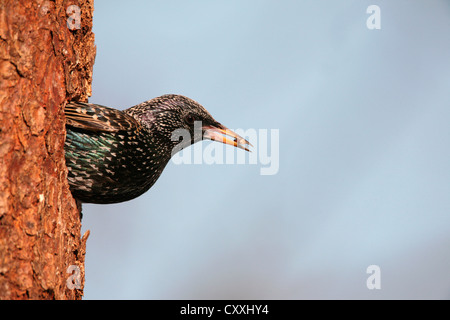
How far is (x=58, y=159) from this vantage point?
2.98 metres

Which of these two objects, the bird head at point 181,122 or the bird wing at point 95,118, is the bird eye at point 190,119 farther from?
the bird wing at point 95,118

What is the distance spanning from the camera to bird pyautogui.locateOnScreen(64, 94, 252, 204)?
3.15 metres

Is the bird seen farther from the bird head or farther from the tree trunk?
the tree trunk

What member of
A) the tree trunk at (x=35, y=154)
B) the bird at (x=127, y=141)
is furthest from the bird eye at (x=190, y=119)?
the tree trunk at (x=35, y=154)

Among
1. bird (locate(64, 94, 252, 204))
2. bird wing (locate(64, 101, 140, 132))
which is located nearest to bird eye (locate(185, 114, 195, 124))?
bird (locate(64, 94, 252, 204))

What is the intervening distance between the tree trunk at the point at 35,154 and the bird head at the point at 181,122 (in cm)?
63

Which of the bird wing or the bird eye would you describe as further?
the bird eye

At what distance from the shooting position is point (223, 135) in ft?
12.3

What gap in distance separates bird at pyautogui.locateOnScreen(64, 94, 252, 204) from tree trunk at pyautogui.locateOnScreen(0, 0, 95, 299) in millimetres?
108

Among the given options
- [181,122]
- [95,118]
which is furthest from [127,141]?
[181,122]

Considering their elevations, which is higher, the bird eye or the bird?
the bird eye
